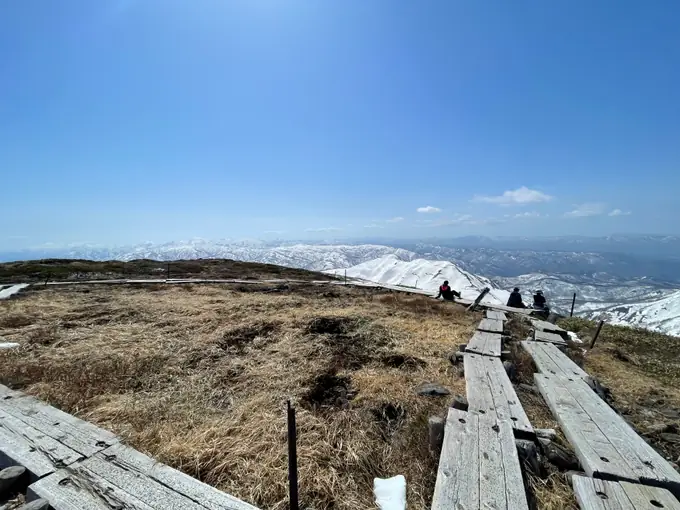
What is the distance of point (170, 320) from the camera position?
1021 cm

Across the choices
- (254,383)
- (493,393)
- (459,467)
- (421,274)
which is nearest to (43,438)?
(254,383)

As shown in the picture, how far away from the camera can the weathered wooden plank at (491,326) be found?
944 centimetres

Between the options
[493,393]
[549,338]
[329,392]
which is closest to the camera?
[493,393]

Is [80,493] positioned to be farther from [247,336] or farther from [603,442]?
[247,336]

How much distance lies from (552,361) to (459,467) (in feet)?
15.8

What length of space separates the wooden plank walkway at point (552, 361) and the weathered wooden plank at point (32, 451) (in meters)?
7.36

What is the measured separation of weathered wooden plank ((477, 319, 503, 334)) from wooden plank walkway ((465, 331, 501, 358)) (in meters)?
0.47

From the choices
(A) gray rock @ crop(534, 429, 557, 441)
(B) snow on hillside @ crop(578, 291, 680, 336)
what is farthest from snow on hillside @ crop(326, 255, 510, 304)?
(A) gray rock @ crop(534, 429, 557, 441)

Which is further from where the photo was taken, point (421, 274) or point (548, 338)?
point (421, 274)

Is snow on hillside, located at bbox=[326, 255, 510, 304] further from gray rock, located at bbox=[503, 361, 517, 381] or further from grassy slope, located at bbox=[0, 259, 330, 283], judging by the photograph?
gray rock, located at bbox=[503, 361, 517, 381]

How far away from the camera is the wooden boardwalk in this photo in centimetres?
288

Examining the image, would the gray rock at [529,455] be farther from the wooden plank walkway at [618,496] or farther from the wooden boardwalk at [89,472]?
the wooden boardwalk at [89,472]

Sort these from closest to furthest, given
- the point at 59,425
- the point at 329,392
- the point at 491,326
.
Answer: the point at 59,425
the point at 329,392
the point at 491,326

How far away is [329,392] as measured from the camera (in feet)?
18.8
